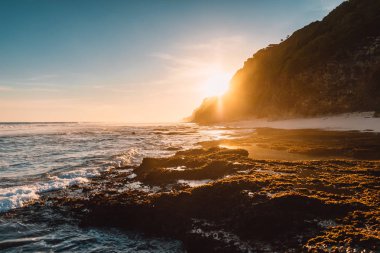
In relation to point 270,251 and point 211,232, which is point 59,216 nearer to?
point 211,232

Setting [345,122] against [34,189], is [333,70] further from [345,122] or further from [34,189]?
[34,189]

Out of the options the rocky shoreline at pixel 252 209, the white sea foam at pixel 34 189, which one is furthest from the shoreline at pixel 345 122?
the white sea foam at pixel 34 189

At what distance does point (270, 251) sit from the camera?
6.14 meters

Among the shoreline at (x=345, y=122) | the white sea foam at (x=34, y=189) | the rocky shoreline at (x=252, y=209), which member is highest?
the shoreline at (x=345, y=122)

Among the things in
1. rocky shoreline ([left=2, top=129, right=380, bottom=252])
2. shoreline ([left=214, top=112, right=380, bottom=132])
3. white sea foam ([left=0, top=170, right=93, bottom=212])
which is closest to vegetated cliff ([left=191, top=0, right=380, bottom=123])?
shoreline ([left=214, top=112, right=380, bottom=132])

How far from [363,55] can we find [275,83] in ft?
66.3

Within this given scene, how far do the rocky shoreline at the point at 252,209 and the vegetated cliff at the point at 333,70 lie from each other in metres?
36.3

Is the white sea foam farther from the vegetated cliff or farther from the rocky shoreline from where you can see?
the vegetated cliff

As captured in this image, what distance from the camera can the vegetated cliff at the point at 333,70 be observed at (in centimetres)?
4412

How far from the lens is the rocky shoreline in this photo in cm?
645

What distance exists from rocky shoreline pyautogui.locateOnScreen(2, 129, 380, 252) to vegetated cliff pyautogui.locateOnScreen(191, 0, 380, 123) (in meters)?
36.3

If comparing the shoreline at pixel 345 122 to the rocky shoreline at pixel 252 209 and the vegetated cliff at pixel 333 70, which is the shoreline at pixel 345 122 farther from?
the rocky shoreline at pixel 252 209

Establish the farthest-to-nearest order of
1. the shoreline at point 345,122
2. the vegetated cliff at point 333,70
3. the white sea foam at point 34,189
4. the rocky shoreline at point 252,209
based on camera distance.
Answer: the vegetated cliff at point 333,70
the shoreline at point 345,122
the white sea foam at point 34,189
the rocky shoreline at point 252,209

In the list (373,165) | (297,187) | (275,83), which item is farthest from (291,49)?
(297,187)
